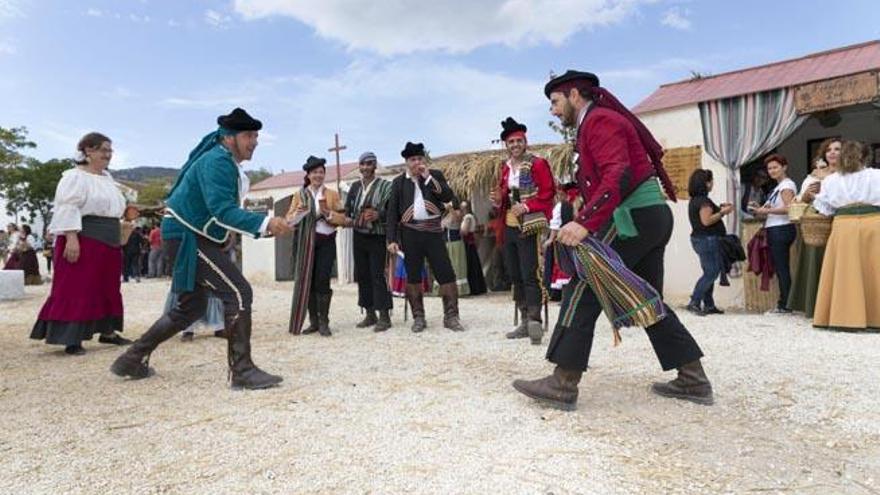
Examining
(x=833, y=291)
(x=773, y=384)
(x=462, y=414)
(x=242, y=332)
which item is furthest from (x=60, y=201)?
(x=833, y=291)

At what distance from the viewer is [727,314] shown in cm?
742

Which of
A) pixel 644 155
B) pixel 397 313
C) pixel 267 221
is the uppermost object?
pixel 644 155

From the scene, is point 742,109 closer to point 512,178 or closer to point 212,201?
point 512,178

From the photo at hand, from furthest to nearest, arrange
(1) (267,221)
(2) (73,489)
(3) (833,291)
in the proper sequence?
1. (3) (833,291)
2. (1) (267,221)
3. (2) (73,489)

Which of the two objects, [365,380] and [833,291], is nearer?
[365,380]

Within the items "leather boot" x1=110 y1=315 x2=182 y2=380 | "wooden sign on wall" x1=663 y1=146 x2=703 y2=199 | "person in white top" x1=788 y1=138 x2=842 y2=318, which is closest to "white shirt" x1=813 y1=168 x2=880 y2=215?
"person in white top" x1=788 y1=138 x2=842 y2=318

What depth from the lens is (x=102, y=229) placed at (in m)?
5.42

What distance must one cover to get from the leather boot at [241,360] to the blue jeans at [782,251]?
578 cm

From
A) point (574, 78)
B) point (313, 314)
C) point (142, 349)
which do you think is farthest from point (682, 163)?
point (142, 349)

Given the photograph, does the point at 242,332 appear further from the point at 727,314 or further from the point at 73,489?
the point at 727,314

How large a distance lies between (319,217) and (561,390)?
144 inches

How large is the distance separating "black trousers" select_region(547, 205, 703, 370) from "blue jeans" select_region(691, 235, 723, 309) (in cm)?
430

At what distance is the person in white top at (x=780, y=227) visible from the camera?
6973mm

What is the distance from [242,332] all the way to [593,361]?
2.43m
